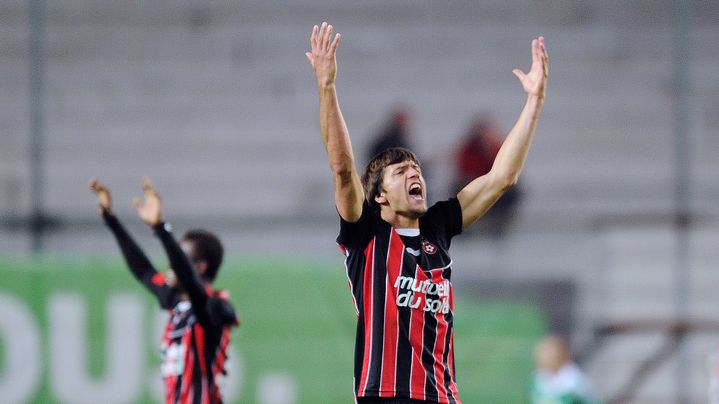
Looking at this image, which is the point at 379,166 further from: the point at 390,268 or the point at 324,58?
the point at 324,58

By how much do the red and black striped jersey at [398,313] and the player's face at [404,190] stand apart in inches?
3.8

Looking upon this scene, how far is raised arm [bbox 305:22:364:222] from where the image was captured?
4844mm

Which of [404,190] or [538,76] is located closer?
[404,190]

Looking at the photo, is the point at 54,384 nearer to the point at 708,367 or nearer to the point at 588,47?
the point at 708,367

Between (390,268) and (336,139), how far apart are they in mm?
598

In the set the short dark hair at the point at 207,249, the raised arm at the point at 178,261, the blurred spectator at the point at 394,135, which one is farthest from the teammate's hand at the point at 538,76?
the blurred spectator at the point at 394,135

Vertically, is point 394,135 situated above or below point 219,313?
above

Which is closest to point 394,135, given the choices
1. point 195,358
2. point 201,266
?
point 201,266

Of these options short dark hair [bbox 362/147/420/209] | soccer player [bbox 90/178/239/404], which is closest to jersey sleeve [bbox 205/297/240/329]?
soccer player [bbox 90/178/239/404]

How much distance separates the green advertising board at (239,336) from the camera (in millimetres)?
10477

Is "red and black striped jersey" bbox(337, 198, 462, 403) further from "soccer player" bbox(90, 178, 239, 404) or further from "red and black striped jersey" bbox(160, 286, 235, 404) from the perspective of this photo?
"red and black striped jersey" bbox(160, 286, 235, 404)

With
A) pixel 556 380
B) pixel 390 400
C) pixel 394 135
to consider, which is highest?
pixel 394 135

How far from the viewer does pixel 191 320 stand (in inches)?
265

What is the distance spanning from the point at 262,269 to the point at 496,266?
2.11 m
